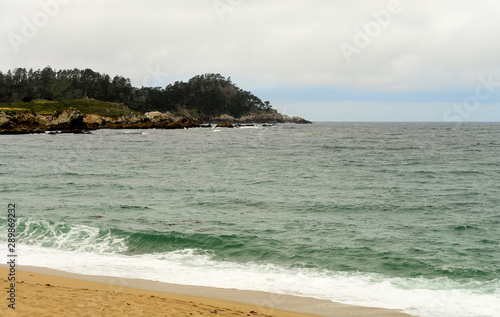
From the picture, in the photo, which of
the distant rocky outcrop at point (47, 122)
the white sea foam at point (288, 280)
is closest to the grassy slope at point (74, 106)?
the distant rocky outcrop at point (47, 122)

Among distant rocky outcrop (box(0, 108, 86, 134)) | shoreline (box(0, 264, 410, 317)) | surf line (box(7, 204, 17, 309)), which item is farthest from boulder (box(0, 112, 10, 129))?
shoreline (box(0, 264, 410, 317))

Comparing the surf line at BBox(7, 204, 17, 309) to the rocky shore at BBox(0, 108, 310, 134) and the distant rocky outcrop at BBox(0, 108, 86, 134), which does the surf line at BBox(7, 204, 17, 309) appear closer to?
the rocky shore at BBox(0, 108, 310, 134)

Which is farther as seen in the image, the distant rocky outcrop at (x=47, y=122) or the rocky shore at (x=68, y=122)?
the distant rocky outcrop at (x=47, y=122)

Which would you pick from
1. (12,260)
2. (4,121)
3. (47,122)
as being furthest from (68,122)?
(12,260)

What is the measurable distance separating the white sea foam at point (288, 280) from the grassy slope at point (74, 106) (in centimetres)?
13469


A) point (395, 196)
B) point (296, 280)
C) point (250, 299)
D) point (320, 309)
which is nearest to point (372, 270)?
point (296, 280)

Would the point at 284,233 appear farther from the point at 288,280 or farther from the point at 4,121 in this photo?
the point at 4,121

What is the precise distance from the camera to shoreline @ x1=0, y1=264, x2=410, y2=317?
9.18m

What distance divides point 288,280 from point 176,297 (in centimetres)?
330

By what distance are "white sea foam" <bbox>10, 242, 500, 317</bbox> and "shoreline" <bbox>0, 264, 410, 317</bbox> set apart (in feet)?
1.38

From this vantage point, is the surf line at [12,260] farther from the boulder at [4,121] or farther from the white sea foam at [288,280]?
the boulder at [4,121]

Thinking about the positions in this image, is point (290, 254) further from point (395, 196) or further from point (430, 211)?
point (395, 196)

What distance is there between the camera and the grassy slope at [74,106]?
136 meters

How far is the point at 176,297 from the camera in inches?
398
